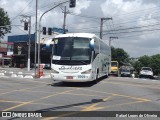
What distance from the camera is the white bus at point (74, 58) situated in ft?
72.0

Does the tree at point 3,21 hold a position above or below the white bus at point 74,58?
above

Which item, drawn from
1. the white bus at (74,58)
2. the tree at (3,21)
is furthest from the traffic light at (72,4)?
the tree at (3,21)

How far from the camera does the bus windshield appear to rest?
22188mm

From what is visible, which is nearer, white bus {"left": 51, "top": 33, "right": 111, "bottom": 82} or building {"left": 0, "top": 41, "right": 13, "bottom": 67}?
white bus {"left": 51, "top": 33, "right": 111, "bottom": 82}

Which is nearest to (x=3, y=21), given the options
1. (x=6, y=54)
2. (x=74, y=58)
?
(x=6, y=54)

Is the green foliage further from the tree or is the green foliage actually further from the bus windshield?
the bus windshield

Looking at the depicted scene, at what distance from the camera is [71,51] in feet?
73.7

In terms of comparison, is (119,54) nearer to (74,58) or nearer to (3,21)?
(3,21)

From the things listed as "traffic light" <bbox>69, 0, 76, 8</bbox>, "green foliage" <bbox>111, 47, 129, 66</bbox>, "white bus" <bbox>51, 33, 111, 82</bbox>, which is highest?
"traffic light" <bbox>69, 0, 76, 8</bbox>

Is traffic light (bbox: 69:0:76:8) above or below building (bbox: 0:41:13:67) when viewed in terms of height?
above

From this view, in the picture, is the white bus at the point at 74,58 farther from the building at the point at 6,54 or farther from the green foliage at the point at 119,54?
the green foliage at the point at 119,54

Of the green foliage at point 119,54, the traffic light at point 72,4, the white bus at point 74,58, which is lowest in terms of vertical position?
the white bus at point 74,58

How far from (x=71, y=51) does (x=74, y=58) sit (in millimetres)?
514

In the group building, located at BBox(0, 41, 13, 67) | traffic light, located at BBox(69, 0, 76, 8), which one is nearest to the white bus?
traffic light, located at BBox(69, 0, 76, 8)
